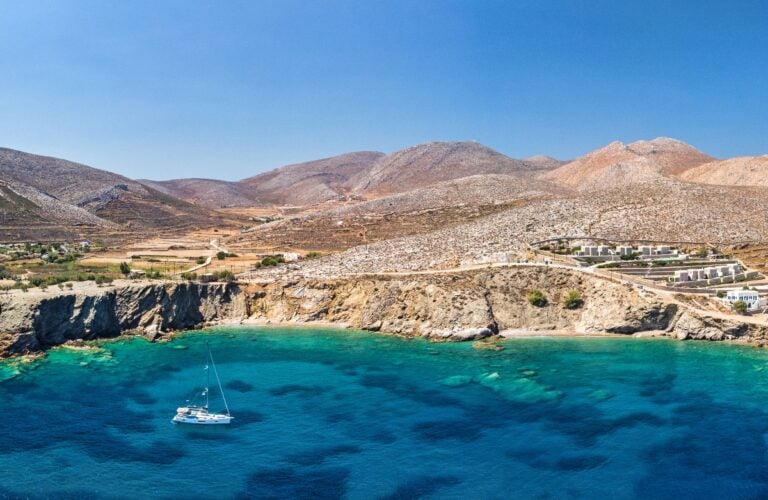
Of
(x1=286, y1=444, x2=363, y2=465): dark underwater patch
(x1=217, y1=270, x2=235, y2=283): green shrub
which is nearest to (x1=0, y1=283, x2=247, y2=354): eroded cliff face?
(x1=217, y1=270, x2=235, y2=283): green shrub

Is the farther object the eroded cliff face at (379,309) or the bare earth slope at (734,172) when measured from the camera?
the bare earth slope at (734,172)

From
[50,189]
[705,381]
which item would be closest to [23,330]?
[705,381]

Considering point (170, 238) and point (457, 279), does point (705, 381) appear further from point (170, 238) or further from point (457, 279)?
point (170, 238)

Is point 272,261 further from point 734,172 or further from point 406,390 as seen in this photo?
point 734,172

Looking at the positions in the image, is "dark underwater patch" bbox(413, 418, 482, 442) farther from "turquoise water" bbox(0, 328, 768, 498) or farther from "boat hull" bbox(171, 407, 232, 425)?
"boat hull" bbox(171, 407, 232, 425)

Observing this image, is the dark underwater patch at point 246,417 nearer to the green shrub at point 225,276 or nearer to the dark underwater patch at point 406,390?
the dark underwater patch at point 406,390

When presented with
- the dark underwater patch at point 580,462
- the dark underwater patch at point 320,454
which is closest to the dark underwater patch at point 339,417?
the dark underwater patch at point 320,454
